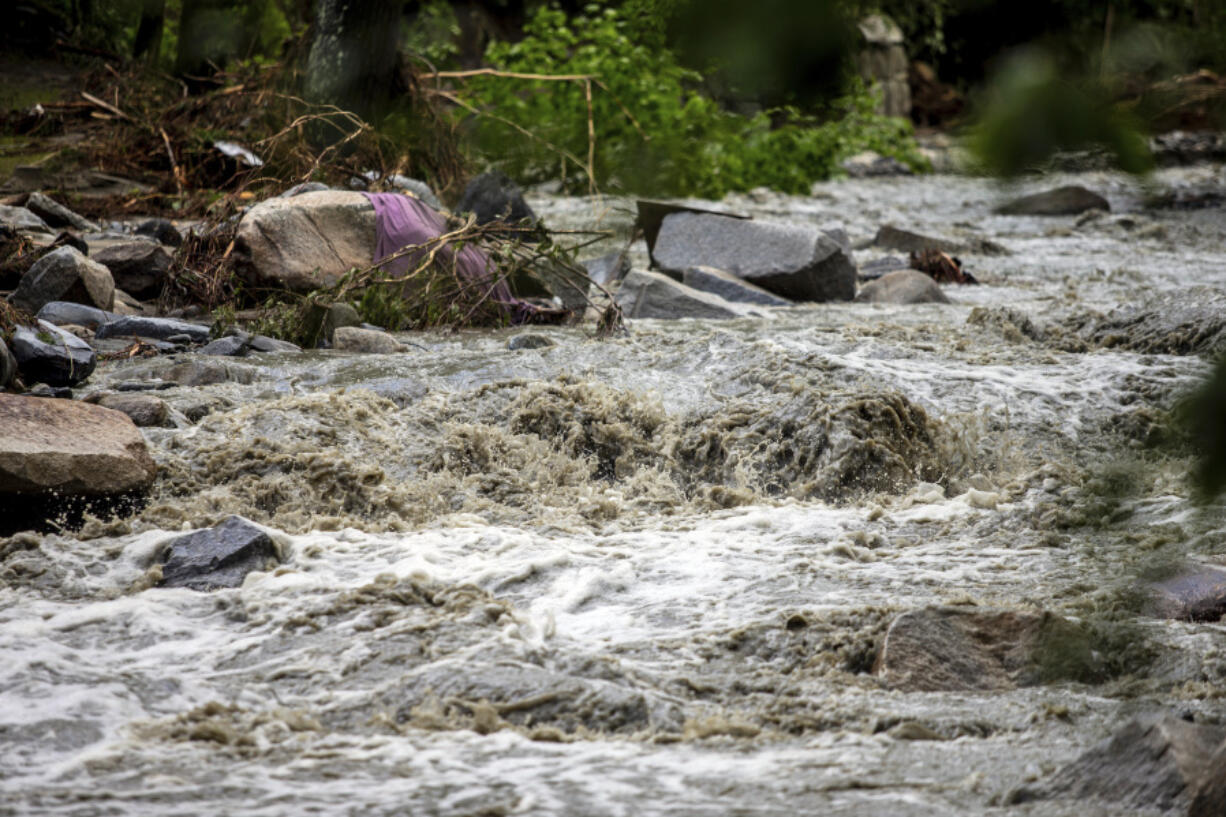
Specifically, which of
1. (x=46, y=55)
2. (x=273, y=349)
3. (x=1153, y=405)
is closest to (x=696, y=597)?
(x=1153, y=405)

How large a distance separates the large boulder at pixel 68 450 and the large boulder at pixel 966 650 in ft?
8.25

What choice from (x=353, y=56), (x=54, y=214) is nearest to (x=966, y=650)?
(x=54, y=214)

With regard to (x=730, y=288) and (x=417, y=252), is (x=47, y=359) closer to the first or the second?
(x=417, y=252)

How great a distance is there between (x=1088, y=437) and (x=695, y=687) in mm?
2803

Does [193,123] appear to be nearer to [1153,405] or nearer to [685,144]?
[1153,405]

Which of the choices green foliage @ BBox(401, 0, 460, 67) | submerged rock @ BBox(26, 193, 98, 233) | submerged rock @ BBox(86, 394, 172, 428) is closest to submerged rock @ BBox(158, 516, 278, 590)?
submerged rock @ BBox(86, 394, 172, 428)

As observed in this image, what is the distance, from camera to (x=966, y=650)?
102 inches

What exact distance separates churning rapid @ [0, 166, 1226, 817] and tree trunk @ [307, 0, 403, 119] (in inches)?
133

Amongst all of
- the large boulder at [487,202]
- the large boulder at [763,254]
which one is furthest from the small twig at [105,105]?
the large boulder at [763,254]

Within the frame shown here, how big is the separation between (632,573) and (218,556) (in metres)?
1.19

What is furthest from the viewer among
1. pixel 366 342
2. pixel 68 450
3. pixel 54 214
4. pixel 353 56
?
pixel 353 56

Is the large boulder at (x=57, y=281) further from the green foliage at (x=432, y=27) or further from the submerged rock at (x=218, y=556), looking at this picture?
the green foliage at (x=432, y=27)

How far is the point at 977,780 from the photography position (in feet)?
6.62

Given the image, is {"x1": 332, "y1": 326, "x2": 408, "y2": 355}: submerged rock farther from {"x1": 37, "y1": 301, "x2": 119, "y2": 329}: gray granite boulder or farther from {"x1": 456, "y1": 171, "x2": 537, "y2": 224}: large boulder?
{"x1": 456, "y1": 171, "x2": 537, "y2": 224}: large boulder
